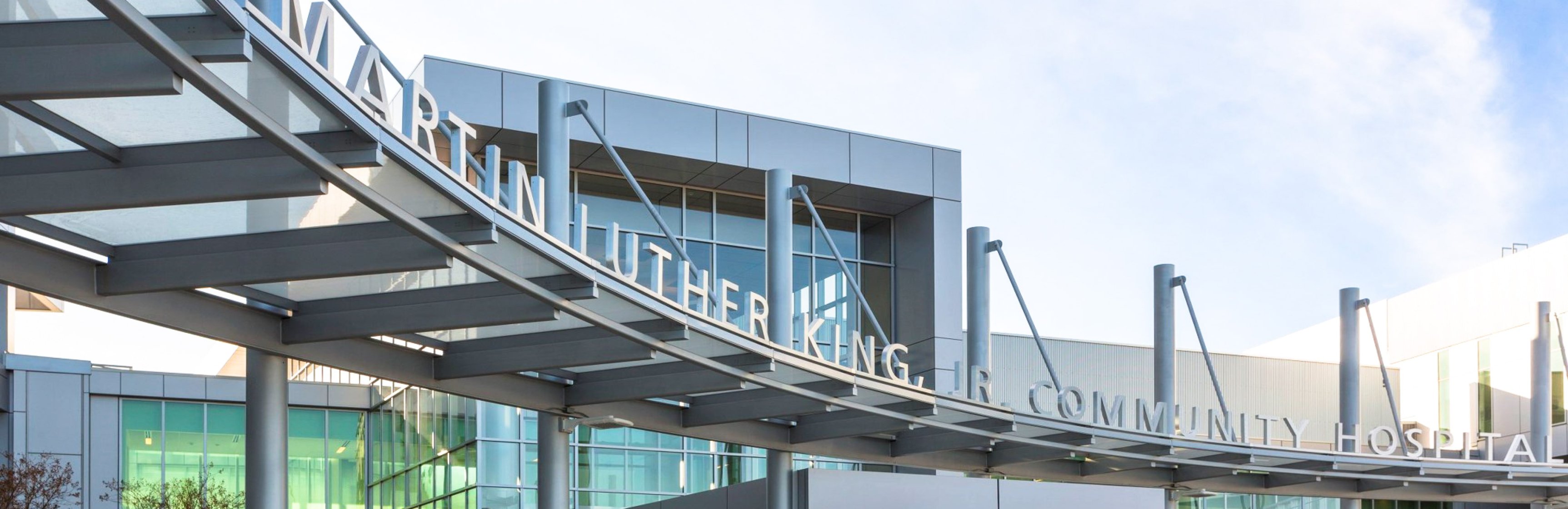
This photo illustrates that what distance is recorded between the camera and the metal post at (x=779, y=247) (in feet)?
70.2

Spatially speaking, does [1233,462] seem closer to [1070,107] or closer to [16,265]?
[16,265]

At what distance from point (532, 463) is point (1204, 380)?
24.8 meters

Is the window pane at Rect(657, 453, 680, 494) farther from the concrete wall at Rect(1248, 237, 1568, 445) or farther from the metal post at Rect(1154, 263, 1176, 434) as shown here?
the concrete wall at Rect(1248, 237, 1568, 445)

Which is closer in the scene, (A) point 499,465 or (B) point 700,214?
(A) point 499,465

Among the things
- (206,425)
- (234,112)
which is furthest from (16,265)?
(206,425)

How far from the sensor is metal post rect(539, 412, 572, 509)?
17.8 m

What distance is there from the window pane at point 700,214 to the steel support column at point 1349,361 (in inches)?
467

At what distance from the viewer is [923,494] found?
61.7 feet

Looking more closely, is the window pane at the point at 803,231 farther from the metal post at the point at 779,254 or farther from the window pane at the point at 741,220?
the metal post at the point at 779,254

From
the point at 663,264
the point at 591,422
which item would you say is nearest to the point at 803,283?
the point at 663,264

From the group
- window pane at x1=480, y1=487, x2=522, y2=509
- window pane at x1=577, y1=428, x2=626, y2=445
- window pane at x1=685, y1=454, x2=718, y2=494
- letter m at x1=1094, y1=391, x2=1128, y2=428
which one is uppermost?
letter m at x1=1094, y1=391, x2=1128, y2=428

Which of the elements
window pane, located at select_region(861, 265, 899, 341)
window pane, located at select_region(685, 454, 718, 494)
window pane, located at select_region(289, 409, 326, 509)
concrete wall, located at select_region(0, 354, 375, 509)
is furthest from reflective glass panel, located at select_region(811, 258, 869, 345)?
window pane, located at select_region(289, 409, 326, 509)

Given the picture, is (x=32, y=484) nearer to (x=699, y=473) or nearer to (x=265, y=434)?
(x=699, y=473)

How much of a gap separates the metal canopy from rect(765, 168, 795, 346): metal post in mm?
1874
